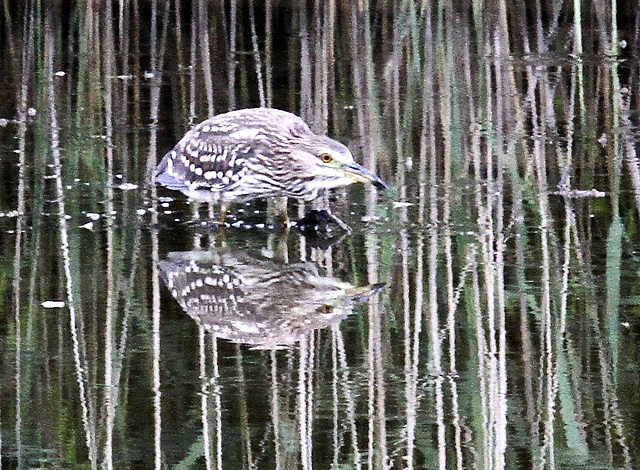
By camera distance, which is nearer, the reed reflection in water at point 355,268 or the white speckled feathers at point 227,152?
the reed reflection in water at point 355,268

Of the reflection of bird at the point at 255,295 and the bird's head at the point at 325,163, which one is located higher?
the bird's head at the point at 325,163

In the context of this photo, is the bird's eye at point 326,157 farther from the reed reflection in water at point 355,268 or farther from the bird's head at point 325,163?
the reed reflection in water at point 355,268

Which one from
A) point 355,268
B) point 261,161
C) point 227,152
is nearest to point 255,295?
point 355,268

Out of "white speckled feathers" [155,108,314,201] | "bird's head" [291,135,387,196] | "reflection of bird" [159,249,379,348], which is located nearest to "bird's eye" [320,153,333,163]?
"bird's head" [291,135,387,196]

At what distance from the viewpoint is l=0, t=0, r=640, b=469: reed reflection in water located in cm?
520

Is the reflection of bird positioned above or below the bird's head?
below

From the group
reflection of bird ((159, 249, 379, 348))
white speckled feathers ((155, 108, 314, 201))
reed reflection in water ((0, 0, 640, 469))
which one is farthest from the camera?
white speckled feathers ((155, 108, 314, 201))

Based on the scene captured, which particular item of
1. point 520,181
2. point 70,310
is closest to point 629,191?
point 520,181

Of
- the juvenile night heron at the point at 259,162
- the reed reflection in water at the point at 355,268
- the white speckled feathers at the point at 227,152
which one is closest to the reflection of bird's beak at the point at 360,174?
the juvenile night heron at the point at 259,162

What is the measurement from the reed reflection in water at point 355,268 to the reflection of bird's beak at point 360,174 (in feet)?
0.88

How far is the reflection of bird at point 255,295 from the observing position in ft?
20.5

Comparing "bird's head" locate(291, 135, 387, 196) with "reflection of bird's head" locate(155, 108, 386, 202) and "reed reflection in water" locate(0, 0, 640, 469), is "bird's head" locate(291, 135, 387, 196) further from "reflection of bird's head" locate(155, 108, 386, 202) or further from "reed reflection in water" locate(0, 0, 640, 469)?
"reed reflection in water" locate(0, 0, 640, 469)

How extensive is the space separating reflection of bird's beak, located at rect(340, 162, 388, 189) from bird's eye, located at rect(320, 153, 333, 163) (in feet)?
0.32

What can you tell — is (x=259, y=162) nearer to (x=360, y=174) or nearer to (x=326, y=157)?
(x=326, y=157)
